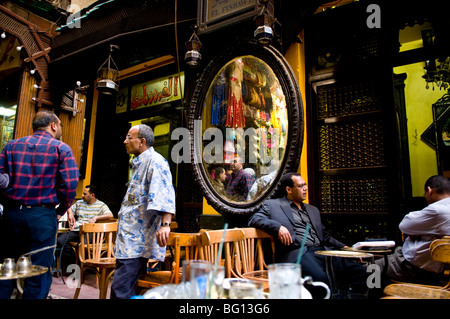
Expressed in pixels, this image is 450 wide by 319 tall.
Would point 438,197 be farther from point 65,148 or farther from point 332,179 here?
point 65,148

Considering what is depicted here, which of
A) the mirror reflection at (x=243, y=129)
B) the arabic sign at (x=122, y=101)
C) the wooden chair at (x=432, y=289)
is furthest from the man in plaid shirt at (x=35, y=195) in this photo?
the arabic sign at (x=122, y=101)

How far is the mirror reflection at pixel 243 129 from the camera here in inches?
142

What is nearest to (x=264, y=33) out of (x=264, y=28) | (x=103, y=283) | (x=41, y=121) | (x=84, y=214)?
(x=264, y=28)

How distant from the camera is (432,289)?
84.0 inches

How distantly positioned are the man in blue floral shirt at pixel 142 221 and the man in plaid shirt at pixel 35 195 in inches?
23.4

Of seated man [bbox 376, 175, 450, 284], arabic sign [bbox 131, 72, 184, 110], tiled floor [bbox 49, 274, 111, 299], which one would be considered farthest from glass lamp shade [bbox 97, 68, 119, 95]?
seated man [bbox 376, 175, 450, 284]

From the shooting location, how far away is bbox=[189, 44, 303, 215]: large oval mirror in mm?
3469

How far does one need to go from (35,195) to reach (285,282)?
238cm

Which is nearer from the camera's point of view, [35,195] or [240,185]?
[35,195]

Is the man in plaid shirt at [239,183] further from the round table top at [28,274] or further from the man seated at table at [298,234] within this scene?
the round table top at [28,274]

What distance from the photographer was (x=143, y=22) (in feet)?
15.6

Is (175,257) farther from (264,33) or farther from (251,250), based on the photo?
(264,33)

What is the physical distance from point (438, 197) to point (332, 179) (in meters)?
1.20

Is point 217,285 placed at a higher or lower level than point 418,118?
lower
